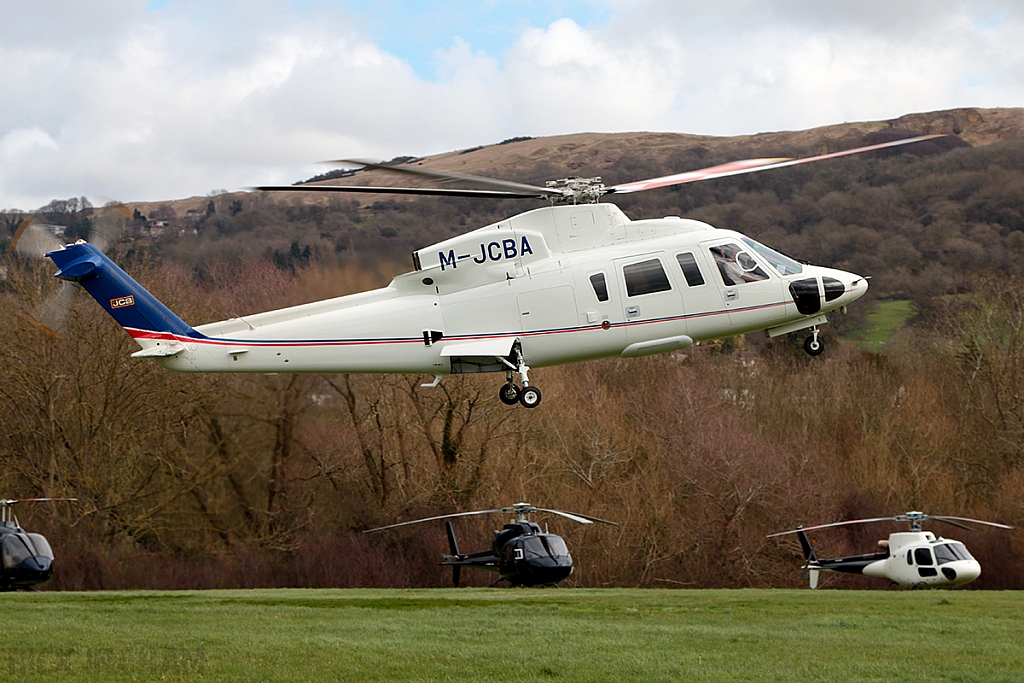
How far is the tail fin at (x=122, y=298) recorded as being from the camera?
60.6 ft

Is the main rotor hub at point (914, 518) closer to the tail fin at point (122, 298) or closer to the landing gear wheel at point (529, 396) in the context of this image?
the landing gear wheel at point (529, 396)

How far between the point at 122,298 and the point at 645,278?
8400mm

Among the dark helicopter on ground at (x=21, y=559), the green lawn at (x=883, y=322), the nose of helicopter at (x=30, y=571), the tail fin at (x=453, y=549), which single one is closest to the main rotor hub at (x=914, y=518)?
the tail fin at (x=453, y=549)

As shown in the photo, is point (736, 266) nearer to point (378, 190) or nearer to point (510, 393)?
point (510, 393)

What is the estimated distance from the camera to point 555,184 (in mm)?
19469

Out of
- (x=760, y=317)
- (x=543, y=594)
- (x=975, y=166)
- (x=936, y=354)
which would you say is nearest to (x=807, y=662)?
(x=760, y=317)

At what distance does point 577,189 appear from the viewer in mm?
19219

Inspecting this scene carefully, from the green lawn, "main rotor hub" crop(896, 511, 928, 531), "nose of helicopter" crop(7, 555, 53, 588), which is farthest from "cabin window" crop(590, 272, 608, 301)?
the green lawn

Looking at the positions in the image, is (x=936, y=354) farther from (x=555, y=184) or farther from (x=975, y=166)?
(x=555, y=184)

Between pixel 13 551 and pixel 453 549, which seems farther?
pixel 453 549

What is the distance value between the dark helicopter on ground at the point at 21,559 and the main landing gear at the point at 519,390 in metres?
27.5

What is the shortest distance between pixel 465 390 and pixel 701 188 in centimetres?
2024

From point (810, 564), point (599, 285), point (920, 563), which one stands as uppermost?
point (599, 285)

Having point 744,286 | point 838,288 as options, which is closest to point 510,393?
point 744,286
